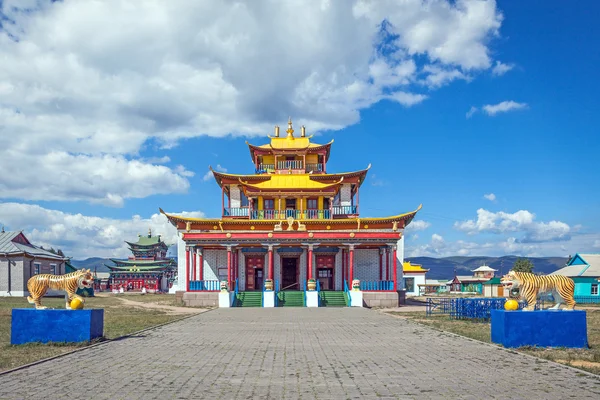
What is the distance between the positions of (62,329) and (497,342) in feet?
36.5

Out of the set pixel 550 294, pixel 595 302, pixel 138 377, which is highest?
pixel 550 294

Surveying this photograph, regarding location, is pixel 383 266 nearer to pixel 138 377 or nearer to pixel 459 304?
pixel 459 304

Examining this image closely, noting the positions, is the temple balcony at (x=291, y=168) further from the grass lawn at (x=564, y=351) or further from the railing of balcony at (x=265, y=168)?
the grass lawn at (x=564, y=351)

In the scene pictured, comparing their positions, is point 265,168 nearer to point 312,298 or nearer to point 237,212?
point 237,212

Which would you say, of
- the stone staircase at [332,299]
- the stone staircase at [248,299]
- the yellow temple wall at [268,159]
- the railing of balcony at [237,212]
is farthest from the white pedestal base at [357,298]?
the yellow temple wall at [268,159]

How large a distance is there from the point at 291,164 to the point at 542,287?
30822 mm

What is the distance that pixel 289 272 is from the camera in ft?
128

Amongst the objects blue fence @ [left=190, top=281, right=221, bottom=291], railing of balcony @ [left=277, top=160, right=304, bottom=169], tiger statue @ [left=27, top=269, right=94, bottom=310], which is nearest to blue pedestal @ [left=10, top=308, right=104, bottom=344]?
tiger statue @ [left=27, top=269, right=94, bottom=310]

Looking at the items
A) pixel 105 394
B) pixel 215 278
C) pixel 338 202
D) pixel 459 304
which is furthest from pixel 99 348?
pixel 338 202

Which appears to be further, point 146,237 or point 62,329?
point 146,237

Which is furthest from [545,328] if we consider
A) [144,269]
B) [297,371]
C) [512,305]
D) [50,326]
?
[144,269]

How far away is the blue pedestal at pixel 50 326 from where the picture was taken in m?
13.6

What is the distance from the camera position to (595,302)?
137 feet

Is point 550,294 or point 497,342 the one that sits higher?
point 550,294
